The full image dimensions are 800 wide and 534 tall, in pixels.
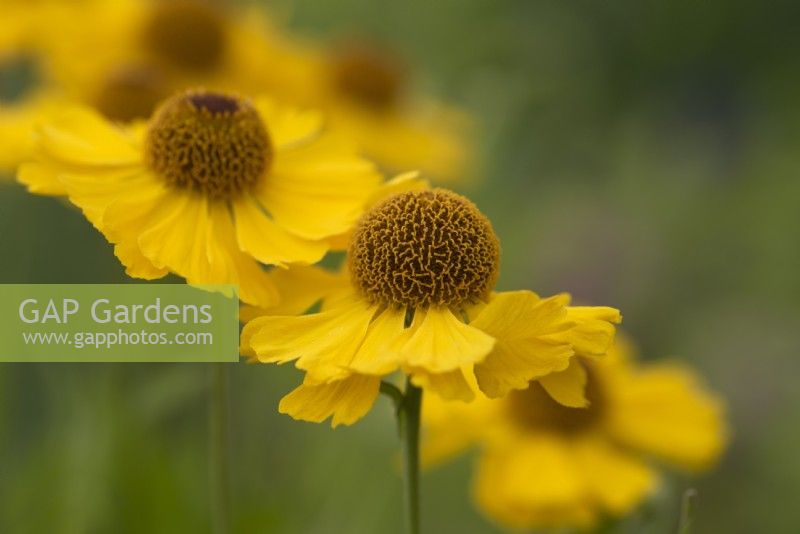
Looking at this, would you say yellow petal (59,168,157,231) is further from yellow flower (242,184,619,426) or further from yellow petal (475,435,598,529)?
yellow petal (475,435,598,529)

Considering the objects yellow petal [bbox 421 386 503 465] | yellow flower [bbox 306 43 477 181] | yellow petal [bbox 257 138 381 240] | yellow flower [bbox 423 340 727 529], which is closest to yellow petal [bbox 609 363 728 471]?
yellow flower [bbox 423 340 727 529]

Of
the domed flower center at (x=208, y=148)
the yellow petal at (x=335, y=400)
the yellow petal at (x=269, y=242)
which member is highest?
the domed flower center at (x=208, y=148)

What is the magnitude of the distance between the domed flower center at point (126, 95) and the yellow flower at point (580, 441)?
565mm

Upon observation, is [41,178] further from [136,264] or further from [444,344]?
[444,344]

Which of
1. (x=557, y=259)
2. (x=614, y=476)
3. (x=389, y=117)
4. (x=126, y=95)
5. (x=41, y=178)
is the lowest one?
(x=614, y=476)

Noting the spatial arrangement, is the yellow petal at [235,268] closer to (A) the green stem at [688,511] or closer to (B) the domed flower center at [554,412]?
(A) the green stem at [688,511]

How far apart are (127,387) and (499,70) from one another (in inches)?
58.8

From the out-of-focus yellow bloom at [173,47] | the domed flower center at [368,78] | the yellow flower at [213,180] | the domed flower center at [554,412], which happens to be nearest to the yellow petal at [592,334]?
the yellow flower at [213,180]

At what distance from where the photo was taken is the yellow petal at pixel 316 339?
2.19 ft

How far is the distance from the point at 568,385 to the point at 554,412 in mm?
481

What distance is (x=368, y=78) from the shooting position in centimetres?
220

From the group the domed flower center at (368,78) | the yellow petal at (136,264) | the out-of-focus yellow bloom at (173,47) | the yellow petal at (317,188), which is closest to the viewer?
the yellow petal at (136,264)

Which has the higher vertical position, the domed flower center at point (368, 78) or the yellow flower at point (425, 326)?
the domed flower center at point (368, 78)

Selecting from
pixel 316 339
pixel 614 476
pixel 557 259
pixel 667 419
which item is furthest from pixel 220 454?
pixel 557 259
